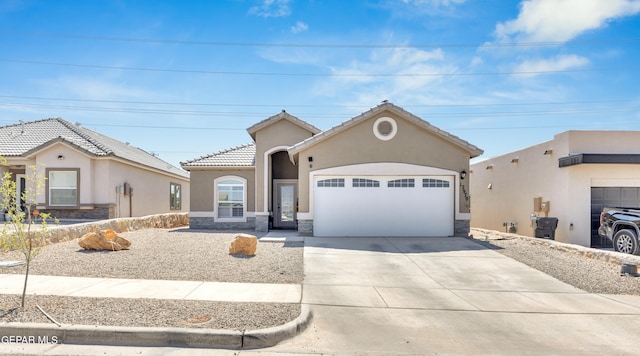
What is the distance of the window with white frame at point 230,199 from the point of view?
19656 millimetres

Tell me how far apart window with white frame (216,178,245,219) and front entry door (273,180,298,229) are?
164cm

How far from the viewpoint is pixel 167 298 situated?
688 centimetres

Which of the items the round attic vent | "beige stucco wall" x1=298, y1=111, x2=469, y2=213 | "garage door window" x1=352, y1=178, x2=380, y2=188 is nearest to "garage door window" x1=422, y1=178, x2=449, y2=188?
"beige stucco wall" x1=298, y1=111, x2=469, y2=213

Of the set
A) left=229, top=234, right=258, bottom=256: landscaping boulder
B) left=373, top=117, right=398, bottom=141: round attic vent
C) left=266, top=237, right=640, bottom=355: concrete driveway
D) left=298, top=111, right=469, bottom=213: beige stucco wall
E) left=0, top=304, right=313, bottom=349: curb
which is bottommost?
left=266, top=237, right=640, bottom=355: concrete driveway

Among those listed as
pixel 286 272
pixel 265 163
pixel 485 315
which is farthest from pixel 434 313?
pixel 265 163

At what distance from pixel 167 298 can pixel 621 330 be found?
717cm

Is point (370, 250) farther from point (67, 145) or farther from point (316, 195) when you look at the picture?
point (67, 145)

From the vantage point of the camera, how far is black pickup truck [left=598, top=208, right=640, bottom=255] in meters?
11.5

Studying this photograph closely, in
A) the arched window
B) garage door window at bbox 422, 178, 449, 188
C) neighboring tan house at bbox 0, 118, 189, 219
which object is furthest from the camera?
the arched window

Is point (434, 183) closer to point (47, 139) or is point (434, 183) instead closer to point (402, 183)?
point (402, 183)

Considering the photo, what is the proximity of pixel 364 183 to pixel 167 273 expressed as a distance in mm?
8356

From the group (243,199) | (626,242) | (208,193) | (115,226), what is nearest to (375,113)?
(243,199)

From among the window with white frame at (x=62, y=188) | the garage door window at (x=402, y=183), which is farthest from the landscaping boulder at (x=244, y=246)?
the window with white frame at (x=62, y=188)

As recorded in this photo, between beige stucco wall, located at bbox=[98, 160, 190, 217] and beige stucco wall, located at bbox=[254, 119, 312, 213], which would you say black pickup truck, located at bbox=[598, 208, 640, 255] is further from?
beige stucco wall, located at bbox=[98, 160, 190, 217]
